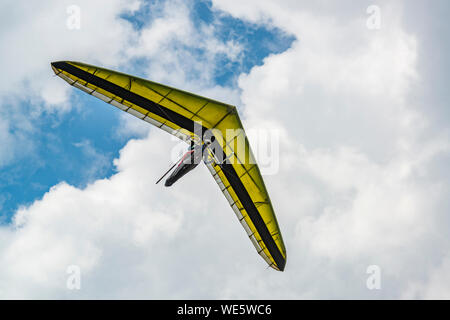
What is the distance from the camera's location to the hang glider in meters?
20.4

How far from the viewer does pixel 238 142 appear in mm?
20734

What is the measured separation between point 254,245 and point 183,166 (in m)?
7.86

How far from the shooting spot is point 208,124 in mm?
21062

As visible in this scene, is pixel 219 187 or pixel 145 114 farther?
pixel 219 187

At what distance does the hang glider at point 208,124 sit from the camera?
20391mm

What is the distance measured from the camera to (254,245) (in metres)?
26.1
